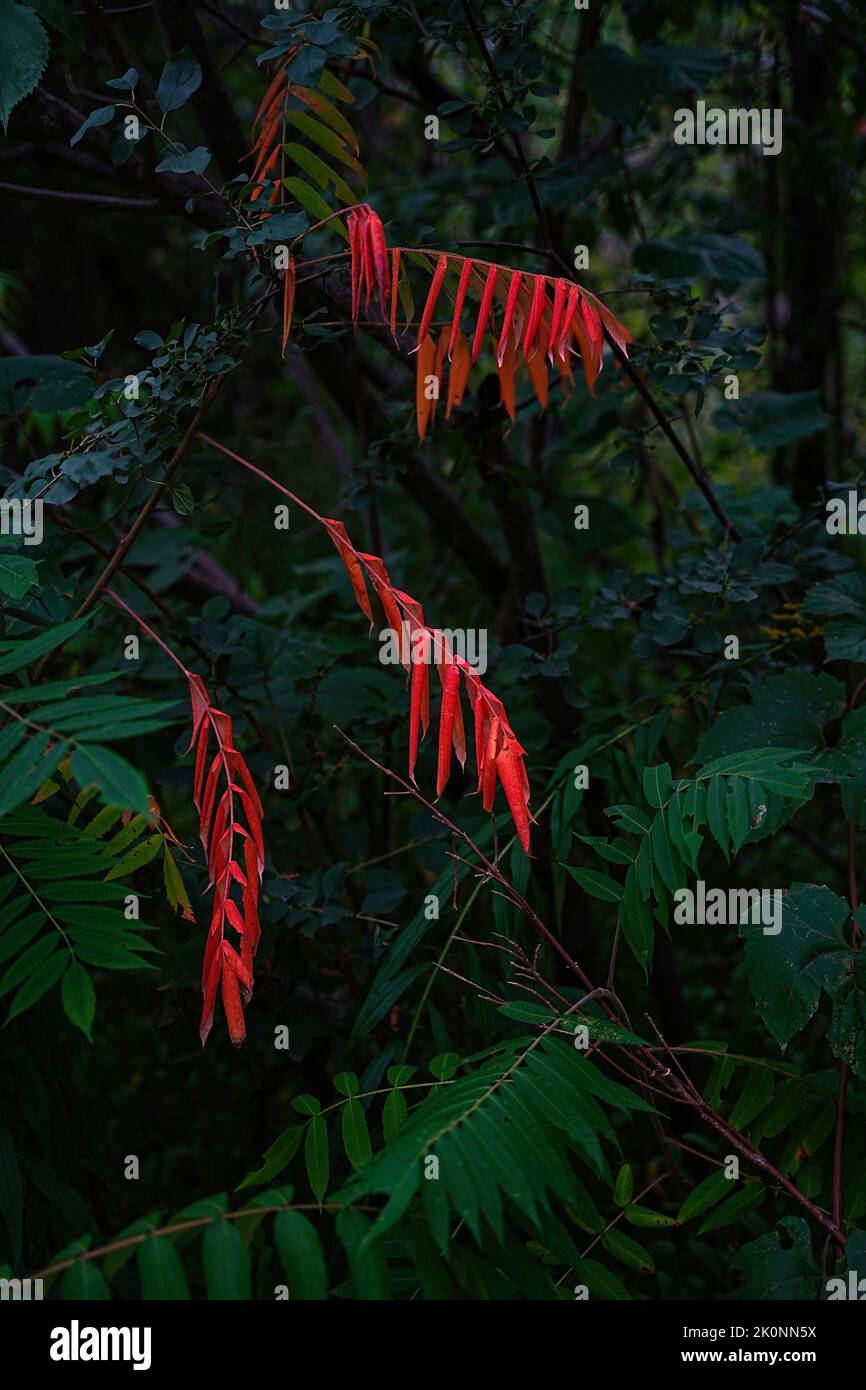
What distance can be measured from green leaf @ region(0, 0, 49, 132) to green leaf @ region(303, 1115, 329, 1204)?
46.1 inches

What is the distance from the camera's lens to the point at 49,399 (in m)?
1.75

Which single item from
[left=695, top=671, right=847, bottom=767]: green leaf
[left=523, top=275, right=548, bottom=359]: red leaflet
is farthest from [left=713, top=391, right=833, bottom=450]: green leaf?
[left=523, top=275, right=548, bottom=359]: red leaflet

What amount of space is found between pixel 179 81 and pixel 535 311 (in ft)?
1.94

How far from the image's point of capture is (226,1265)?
87 centimetres

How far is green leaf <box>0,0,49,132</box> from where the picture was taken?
52.4 inches

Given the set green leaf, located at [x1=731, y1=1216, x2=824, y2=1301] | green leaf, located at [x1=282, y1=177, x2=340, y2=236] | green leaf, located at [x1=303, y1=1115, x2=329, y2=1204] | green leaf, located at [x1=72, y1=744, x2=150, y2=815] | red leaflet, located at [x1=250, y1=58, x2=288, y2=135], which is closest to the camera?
green leaf, located at [x1=72, y1=744, x2=150, y2=815]

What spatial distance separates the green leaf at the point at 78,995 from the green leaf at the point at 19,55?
976mm

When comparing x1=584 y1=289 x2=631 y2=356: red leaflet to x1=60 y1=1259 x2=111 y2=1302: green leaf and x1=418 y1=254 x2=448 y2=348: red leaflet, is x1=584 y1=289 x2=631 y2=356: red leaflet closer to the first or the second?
x1=418 y1=254 x2=448 y2=348: red leaflet

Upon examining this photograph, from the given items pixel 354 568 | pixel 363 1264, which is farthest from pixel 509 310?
pixel 363 1264

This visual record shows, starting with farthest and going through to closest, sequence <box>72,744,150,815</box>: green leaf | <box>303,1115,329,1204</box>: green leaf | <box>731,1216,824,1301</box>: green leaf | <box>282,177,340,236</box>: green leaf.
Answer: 1. <box>282,177,340,236</box>: green leaf
2. <box>731,1216,824,1301</box>: green leaf
3. <box>303,1115,329,1204</box>: green leaf
4. <box>72,744,150,815</box>: green leaf

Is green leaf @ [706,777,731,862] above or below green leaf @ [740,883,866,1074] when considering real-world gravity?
above

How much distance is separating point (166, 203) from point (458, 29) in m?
0.51
